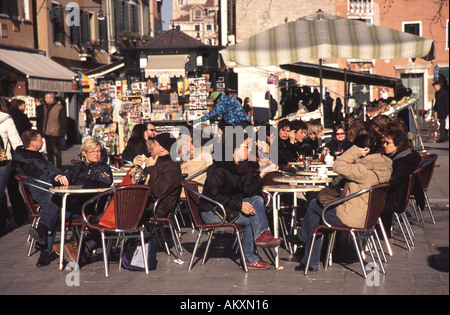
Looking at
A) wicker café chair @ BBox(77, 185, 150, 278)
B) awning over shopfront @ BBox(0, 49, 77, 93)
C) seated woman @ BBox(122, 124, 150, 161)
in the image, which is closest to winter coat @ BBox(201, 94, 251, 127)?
seated woman @ BBox(122, 124, 150, 161)

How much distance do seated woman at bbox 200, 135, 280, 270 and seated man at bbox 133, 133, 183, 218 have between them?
0.50 metres

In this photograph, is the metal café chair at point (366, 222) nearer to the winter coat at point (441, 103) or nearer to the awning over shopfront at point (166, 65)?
the awning over shopfront at point (166, 65)

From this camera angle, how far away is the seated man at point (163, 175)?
7.37 meters

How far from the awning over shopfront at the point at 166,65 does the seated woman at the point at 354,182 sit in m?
11.7

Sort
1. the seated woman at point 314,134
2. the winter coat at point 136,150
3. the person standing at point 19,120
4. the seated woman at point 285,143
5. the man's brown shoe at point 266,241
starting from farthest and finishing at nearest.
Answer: the person standing at point 19,120, the seated woman at point 314,134, the winter coat at point 136,150, the seated woman at point 285,143, the man's brown shoe at point 266,241

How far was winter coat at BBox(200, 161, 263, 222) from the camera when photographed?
686 cm

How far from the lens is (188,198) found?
6.88 m

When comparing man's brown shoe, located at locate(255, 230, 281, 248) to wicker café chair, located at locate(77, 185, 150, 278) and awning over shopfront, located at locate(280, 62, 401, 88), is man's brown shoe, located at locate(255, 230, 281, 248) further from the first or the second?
awning over shopfront, located at locate(280, 62, 401, 88)

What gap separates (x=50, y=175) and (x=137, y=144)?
8.47 ft

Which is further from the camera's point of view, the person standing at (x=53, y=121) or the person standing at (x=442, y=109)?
the person standing at (x=442, y=109)

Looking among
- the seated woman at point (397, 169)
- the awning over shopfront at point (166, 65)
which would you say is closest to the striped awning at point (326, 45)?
the seated woman at point (397, 169)

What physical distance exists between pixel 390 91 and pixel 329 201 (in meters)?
38.1

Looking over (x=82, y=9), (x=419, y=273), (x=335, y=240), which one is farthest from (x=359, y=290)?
(x=82, y=9)

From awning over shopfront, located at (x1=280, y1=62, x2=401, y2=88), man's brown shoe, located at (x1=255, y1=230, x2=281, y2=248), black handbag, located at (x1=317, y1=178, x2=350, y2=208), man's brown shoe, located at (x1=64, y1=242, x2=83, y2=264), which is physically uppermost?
awning over shopfront, located at (x1=280, y1=62, x2=401, y2=88)
